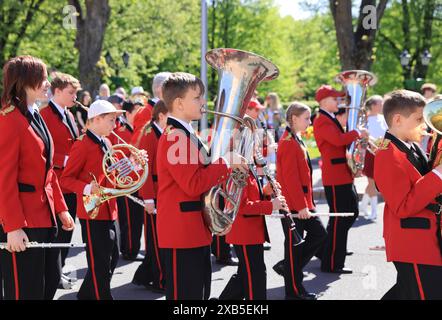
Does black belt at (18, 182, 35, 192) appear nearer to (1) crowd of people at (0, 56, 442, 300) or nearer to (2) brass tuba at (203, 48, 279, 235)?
(1) crowd of people at (0, 56, 442, 300)

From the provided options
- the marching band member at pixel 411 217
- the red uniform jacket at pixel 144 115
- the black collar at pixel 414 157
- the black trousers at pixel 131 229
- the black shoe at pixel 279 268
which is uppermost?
the red uniform jacket at pixel 144 115

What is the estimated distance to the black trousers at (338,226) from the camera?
7.37 m

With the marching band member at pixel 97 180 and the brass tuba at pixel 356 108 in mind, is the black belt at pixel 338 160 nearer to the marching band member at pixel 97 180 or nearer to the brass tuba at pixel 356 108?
the brass tuba at pixel 356 108

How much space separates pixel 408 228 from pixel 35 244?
2162 millimetres

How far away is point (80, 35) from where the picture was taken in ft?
51.3

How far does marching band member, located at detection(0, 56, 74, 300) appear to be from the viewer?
409 cm

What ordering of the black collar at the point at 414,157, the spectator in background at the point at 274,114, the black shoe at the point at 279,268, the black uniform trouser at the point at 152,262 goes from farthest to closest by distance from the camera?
1. the spectator in background at the point at 274,114
2. the black shoe at the point at 279,268
3. the black uniform trouser at the point at 152,262
4. the black collar at the point at 414,157

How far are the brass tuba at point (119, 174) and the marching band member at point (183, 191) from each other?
99cm

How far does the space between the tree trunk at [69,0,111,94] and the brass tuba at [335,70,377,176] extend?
8.46 meters

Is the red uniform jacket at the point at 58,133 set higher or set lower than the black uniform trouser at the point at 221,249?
higher

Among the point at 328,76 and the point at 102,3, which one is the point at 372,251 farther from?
the point at 328,76

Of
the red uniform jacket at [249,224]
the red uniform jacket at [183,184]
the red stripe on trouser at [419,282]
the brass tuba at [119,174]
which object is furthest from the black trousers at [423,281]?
the brass tuba at [119,174]

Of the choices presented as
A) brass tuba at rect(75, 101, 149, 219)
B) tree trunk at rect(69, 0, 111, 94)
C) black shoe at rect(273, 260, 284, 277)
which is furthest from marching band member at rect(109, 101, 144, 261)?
tree trunk at rect(69, 0, 111, 94)
